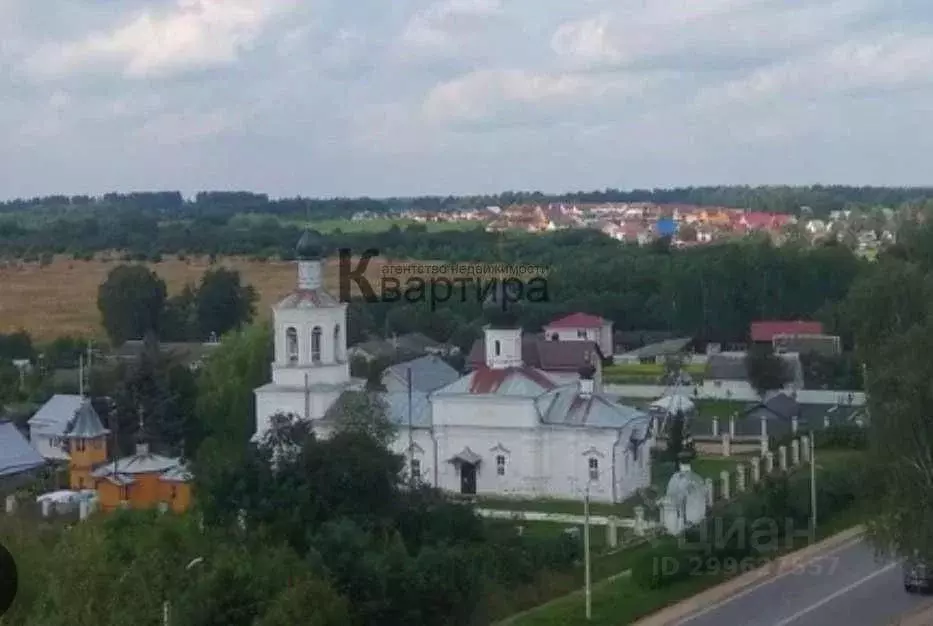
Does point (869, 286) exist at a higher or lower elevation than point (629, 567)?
higher

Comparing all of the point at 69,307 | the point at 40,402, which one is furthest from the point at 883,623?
the point at 69,307

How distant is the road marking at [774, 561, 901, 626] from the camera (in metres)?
17.5

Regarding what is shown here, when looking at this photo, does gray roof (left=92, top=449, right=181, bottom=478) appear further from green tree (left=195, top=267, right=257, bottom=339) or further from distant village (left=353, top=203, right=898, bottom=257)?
distant village (left=353, top=203, right=898, bottom=257)

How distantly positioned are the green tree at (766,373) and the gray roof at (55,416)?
18.4 m

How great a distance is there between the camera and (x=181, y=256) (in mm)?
90750

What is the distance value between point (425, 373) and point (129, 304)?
23967mm

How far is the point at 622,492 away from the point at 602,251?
158 ft

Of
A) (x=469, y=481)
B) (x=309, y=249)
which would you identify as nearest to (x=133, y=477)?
(x=309, y=249)

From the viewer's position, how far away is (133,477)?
2658cm

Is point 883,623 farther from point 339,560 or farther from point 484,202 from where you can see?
point 484,202

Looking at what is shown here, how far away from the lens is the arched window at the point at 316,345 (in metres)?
28.3

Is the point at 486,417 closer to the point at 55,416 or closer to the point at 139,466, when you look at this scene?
the point at 139,466

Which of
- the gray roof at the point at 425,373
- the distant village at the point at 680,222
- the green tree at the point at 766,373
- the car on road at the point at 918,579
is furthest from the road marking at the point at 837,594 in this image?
the distant village at the point at 680,222

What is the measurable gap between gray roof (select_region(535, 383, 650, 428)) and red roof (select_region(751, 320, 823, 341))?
22627 mm
